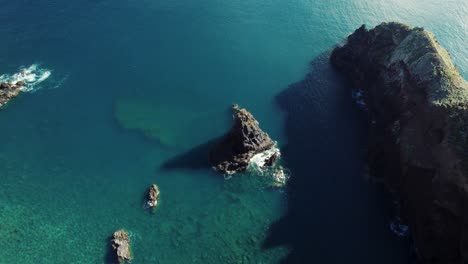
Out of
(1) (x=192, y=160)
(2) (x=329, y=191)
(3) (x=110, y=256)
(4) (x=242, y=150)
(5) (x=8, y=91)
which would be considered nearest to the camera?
(3) (x=110, y=256)

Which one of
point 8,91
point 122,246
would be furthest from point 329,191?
point 8,91

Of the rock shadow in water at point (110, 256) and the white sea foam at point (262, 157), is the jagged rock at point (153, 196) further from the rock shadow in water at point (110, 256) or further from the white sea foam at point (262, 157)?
the white sea foam at point (262, 157)

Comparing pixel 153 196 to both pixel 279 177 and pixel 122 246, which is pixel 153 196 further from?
pixel 279 177

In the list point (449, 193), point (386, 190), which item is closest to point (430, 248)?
point (449, 193)

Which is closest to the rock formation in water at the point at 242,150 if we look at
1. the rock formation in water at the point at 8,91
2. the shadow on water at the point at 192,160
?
the shadow on water at the point at 192,160

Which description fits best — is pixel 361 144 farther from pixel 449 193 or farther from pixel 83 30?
pixel 83 30

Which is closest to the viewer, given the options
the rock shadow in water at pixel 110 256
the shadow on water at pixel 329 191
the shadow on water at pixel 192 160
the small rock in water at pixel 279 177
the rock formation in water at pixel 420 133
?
the rock formation in water at pixel 420 133
